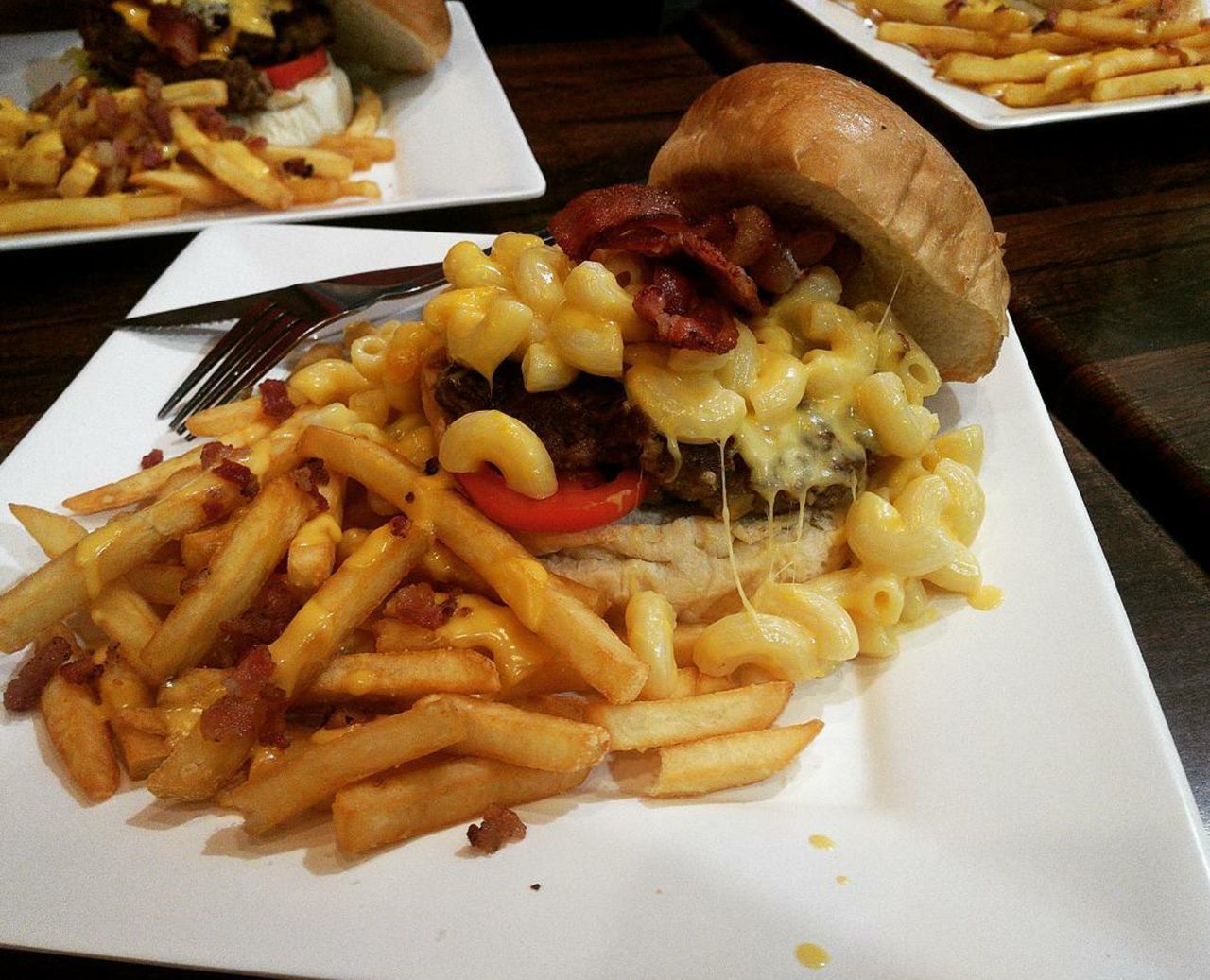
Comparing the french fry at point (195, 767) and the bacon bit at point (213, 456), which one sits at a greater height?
the bacon bit at point (213, 456)

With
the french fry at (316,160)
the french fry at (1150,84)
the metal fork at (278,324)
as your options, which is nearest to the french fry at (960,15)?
the french fry at (1150,84)

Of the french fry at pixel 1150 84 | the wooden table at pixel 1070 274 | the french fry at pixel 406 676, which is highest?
the french fry at pixel 406 676

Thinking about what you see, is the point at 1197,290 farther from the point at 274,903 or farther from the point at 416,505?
the point at 274,903

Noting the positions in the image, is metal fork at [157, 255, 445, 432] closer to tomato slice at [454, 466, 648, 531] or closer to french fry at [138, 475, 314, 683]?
french fry at [138, 475, 314, 683]

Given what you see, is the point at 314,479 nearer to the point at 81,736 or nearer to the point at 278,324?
the point at 81,736

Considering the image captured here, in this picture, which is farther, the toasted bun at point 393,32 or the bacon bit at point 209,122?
the toasted bun at point 393,32

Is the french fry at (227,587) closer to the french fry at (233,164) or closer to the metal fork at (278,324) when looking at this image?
the metal fork at (278,324)

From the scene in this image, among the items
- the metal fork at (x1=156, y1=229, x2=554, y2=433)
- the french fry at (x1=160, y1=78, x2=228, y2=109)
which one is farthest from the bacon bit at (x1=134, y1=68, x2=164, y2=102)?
the metal fork at (x1=156, y1=229, x2=554, y2=433)
